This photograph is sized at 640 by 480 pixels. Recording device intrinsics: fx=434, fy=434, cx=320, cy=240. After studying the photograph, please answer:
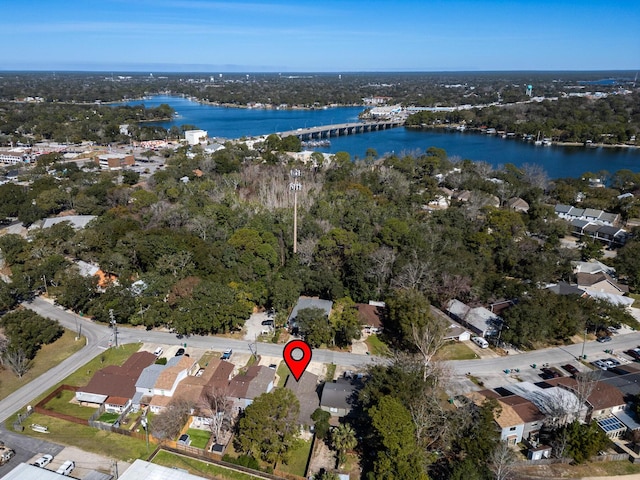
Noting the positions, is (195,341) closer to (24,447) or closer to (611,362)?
(24,447)

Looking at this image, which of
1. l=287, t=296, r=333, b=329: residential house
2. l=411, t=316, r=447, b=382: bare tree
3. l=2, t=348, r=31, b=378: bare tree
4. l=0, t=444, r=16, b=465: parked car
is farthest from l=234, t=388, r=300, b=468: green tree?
l=2, t=348, r=31, b=378: bare tree

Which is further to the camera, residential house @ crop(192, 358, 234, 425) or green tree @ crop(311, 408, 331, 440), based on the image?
residential house @ crop(192, 358, 234, 425)

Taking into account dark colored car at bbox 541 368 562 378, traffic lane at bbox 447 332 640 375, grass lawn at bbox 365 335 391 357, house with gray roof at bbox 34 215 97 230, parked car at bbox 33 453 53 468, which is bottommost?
grass lawn at bbox 365 335 391 357

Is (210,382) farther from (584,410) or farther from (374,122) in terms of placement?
(374,122)

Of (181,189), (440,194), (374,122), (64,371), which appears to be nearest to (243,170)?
(181,189)

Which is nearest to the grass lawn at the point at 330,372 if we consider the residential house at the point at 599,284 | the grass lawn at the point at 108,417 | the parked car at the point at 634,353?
the grass lawn at the point at 108,417

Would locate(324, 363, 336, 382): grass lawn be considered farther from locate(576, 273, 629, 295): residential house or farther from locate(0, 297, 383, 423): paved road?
locate(576, 273, 629, 295): residential house

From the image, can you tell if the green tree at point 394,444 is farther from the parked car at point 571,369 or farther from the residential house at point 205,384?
the parked car at point 571,369
